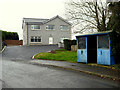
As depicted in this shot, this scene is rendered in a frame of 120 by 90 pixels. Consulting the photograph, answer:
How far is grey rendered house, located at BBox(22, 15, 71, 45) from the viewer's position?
39500mm

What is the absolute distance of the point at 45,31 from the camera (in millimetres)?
40875

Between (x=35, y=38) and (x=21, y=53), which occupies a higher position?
(x=35, y=38)

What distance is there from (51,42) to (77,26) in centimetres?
2294

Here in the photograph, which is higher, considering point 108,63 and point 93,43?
point 93,43

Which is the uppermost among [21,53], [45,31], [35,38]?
[45,31]

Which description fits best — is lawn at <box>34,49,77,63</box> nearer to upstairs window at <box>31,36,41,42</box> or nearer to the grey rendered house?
upstairs window at <box>31,36,41,42</box>

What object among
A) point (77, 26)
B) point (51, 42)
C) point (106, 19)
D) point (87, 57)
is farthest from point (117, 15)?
point (51, 42)

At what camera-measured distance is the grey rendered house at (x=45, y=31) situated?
39.5 meters

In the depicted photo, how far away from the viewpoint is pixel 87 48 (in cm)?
1266

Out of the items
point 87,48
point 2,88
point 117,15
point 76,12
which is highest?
point 76,12

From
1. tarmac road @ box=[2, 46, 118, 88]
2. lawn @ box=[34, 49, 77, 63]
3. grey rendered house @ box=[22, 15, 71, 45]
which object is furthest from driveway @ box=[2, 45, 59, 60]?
tarmac road @ box=[2, 46, 118, 88]

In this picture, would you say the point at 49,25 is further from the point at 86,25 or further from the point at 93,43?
the point at 93,43

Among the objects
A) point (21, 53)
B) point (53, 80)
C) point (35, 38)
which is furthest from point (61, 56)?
point (35, 38)

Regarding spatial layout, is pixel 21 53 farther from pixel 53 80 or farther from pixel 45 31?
pixel 53 80
